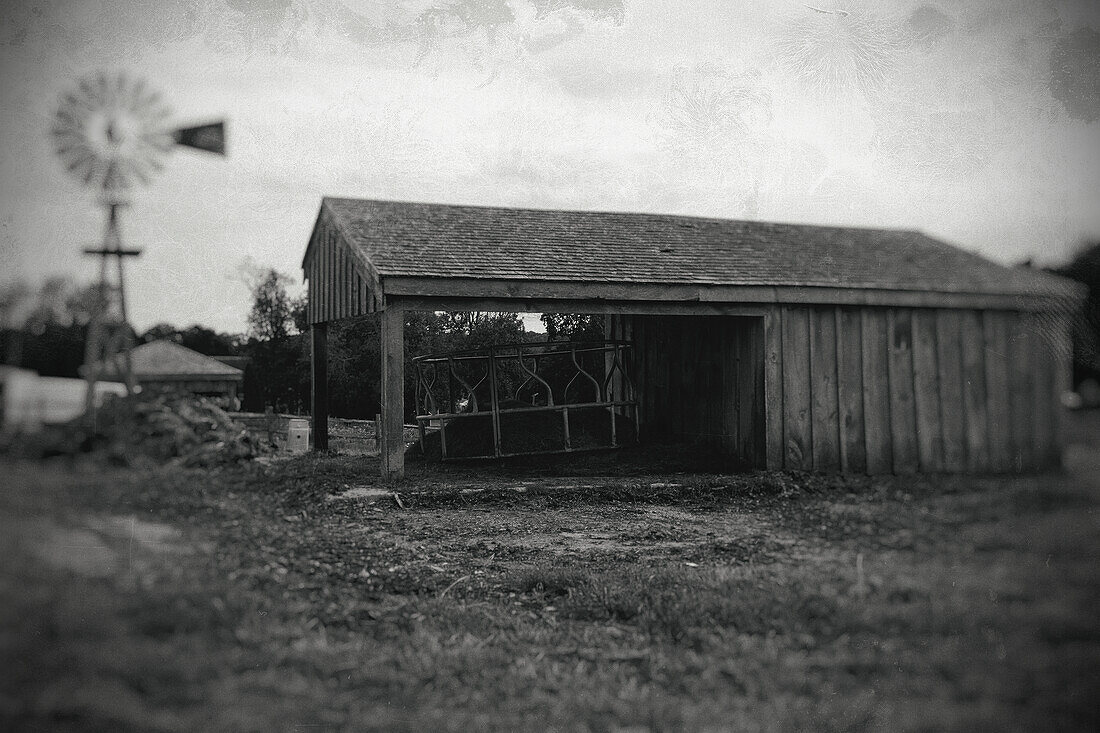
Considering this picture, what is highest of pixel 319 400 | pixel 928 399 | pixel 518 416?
pixel 928 399

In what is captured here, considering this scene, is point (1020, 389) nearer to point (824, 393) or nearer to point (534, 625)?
point (534, 625)

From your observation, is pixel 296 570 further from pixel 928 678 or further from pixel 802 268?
pixel 802 268

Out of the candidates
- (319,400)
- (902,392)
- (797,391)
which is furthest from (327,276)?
(902,392)

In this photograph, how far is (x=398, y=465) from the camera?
34.6 feet

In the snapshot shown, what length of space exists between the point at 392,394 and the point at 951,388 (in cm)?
772

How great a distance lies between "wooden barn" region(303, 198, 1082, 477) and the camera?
374 cm

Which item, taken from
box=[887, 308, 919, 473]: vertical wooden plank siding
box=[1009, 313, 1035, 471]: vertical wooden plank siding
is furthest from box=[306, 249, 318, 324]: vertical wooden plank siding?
box=[1009, 313, 1035, 471]: vertical wooden plank siding

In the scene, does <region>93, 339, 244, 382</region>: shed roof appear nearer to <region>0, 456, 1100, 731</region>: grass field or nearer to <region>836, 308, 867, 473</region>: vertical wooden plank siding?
<region>0, 456, 1100, 731</region>: grass field

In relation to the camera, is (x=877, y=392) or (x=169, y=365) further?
(x=877, y=392)

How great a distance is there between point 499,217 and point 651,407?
14.6 feet

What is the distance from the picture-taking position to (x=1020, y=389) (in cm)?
368

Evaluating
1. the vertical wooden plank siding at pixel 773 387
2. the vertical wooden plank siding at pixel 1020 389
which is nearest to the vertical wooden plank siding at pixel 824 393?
the vertical wooden plank siding at pixel 773 387

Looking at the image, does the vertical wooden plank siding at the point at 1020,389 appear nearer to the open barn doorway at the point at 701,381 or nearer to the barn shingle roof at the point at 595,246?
the barn shingle roof at the point at 595,246

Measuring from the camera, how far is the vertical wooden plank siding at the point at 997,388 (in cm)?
368
